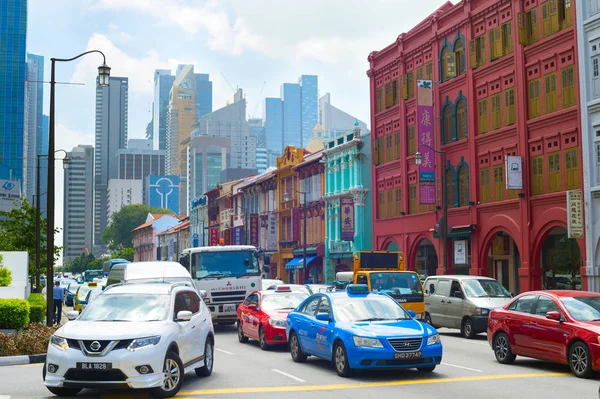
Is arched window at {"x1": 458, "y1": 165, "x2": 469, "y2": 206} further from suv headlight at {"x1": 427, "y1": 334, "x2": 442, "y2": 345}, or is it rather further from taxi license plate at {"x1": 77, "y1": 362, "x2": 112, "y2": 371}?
taxi license plate at {"x1": 77, "y1": 362, "x2": 112, "y2": 371}

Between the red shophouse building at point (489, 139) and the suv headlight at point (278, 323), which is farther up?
the red shophouse building at point (489, 139)

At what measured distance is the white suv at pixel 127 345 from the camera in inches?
444

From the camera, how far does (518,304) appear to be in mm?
16266

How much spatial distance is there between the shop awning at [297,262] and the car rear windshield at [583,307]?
49331 millimetres

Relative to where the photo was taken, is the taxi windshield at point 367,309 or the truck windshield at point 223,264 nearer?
the taxi windshield at point 367,309

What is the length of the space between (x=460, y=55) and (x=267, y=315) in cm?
2764

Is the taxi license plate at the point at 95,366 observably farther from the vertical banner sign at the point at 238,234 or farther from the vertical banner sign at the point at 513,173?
the vertical banner sign at the point at 238,234

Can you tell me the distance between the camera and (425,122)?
45000 mm

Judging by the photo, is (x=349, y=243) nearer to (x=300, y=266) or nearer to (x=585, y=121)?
(x=300, y=266)

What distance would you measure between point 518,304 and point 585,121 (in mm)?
18815

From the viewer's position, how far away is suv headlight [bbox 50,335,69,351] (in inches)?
454

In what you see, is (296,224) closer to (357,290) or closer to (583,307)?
(357,290)

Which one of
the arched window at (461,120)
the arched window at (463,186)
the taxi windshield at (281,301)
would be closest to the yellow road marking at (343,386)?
the taxi windshield at (281,301)

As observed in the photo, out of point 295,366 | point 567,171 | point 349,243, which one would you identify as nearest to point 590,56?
point 567,171
